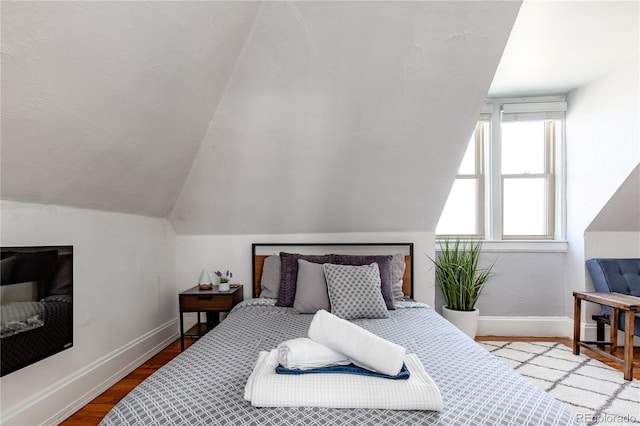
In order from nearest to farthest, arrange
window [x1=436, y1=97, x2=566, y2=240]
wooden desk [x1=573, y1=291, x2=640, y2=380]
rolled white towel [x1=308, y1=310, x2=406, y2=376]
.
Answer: rolled white towel [x1=308, y1=310, x2=406, y2=376] < wooden desk [x1=573, y1=291, x2=640, y2=380] < window [x1=436, y1=97, x2=566, y2=240]

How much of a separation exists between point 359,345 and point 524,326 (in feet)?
10.4

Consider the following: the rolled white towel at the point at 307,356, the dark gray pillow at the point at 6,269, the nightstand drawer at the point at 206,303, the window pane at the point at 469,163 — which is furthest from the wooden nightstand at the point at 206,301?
the window pane at the point at 469,163

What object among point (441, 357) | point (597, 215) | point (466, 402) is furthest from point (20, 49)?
point (597, 215)

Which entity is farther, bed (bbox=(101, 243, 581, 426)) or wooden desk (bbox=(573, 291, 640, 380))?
wooden desk (bbox=(573, 291, 640, 380))

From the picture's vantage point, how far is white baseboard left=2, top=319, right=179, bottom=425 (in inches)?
72.9

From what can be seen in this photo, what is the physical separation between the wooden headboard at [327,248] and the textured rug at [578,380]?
1041 mm

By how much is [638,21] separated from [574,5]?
2.01 feet

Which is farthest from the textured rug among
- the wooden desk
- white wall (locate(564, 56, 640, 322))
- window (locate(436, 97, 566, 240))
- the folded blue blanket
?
the folded blue blanket

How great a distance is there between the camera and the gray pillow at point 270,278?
10.3ft

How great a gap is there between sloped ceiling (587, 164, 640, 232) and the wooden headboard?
1743 millimetres

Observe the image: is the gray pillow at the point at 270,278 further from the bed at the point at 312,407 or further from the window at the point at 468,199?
the window at the point at 468,199

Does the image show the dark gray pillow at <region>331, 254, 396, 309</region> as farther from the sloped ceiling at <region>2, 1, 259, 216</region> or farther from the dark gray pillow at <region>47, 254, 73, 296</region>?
the dark gray pillow at <region>47, 254, 73, 296</region>

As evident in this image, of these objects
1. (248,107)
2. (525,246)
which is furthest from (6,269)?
(525,246)

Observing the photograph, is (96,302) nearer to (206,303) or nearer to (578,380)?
(206,303)
